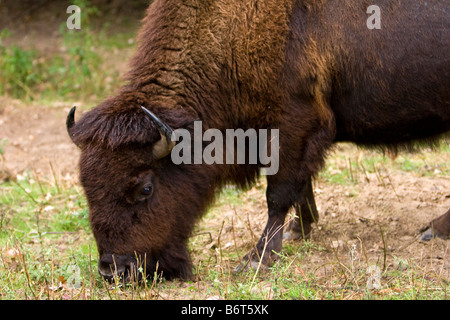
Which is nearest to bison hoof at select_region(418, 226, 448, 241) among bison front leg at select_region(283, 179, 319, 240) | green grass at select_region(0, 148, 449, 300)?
green grass at select_region(0, 148, 449, 300)

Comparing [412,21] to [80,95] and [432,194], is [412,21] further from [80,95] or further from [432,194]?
[80,95]

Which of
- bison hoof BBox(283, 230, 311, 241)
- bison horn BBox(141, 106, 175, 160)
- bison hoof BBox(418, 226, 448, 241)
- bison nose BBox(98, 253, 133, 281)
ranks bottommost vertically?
bison hoof BBox(418, 226, 448, 241)

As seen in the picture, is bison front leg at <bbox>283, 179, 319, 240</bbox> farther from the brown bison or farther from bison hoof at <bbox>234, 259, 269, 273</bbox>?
bison hoof at <bbox>234, 259, 269, 273</bbox>

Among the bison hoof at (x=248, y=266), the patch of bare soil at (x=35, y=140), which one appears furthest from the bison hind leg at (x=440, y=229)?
the patch of bare soil at (x=35, y=140)

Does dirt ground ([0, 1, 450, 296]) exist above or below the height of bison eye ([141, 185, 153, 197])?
below

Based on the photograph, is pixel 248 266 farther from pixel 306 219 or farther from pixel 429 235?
pixel 429 235

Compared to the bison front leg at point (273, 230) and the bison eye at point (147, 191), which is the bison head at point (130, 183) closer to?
the bison eye at point (147, 191)

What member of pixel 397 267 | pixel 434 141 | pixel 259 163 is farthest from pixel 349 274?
pixel 434 141

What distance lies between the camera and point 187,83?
14.9ft

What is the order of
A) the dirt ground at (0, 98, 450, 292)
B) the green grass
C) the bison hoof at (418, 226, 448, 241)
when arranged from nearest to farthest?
the green grass → the dirt ground at (0, 98, 450, 292) → the bison hoof at (418, 226, 448, 241)

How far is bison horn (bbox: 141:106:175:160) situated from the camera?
13.4ft

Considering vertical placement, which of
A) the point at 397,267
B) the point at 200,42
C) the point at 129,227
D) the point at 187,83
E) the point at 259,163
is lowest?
the point at 397,267

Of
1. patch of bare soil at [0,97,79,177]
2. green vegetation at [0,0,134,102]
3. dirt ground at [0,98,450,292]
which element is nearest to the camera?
dirt ground at [0,98,450,292]

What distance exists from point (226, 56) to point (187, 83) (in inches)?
14.1
